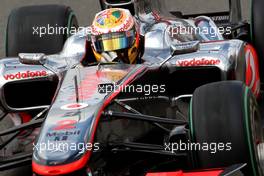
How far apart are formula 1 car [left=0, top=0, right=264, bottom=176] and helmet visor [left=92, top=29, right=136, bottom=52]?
137 millimetres

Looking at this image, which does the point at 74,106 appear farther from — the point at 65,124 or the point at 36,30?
the point at 36,30

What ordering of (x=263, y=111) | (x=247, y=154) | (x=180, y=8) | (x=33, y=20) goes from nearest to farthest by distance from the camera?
(x=247, y=154) < (x=263, y=111) < (x=33, y=20) < (x=180, y=8)

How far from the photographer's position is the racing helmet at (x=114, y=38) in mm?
5219

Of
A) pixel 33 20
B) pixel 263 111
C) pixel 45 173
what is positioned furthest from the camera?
pixel 33 20

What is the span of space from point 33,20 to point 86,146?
2.62 meters

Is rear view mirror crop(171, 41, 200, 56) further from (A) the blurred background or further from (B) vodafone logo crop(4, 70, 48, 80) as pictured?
(A) the blurred background

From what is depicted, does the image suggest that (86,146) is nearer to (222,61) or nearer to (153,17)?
(222,61)

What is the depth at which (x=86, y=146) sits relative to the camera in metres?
4.22

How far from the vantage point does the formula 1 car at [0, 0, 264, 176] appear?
14.1ft

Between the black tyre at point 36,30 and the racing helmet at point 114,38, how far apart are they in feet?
4.31

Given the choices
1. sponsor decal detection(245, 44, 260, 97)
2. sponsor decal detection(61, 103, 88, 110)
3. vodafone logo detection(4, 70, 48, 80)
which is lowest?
Result: sponsor decal detection(245, 44, 260, 97)

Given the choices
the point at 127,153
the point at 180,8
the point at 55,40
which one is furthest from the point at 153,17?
the point at 180,8

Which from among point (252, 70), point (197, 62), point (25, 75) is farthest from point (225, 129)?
point (25, 75)

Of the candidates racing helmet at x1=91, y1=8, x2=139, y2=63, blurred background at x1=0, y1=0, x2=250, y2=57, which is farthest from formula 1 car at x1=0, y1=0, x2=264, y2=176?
blurred background at x1=0, y1=0, x2=250, y2=57
